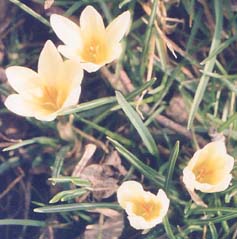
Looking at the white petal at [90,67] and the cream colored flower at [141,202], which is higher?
the white petal at [90,67]

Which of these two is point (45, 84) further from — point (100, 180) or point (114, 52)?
point (100, 180)

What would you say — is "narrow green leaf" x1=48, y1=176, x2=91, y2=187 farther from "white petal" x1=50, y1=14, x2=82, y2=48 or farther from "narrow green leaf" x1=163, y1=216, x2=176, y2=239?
"white petal" x1=50, y1=14, x2=82, y2=48

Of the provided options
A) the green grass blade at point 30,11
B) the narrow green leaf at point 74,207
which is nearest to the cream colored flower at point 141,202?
the narrow green leaf at point 74,207

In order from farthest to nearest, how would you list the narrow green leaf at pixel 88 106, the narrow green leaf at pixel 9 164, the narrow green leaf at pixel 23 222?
1. the narrow green leaf at pixel 9 164
2. the narrow green leaf at pixel 23 222
3. the narrow green leaf at pixel 88 106

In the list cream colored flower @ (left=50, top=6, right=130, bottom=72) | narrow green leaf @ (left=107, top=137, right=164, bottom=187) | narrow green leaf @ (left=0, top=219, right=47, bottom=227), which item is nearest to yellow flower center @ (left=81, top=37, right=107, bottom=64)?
cream colored flower @ (left=50, top=6, right=130, bottom=72)

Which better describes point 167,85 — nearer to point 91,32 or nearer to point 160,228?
point 91,32

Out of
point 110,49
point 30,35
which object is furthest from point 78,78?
point 30,35

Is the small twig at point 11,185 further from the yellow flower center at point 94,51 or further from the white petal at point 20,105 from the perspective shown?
the yellow flower center at point 94,51
